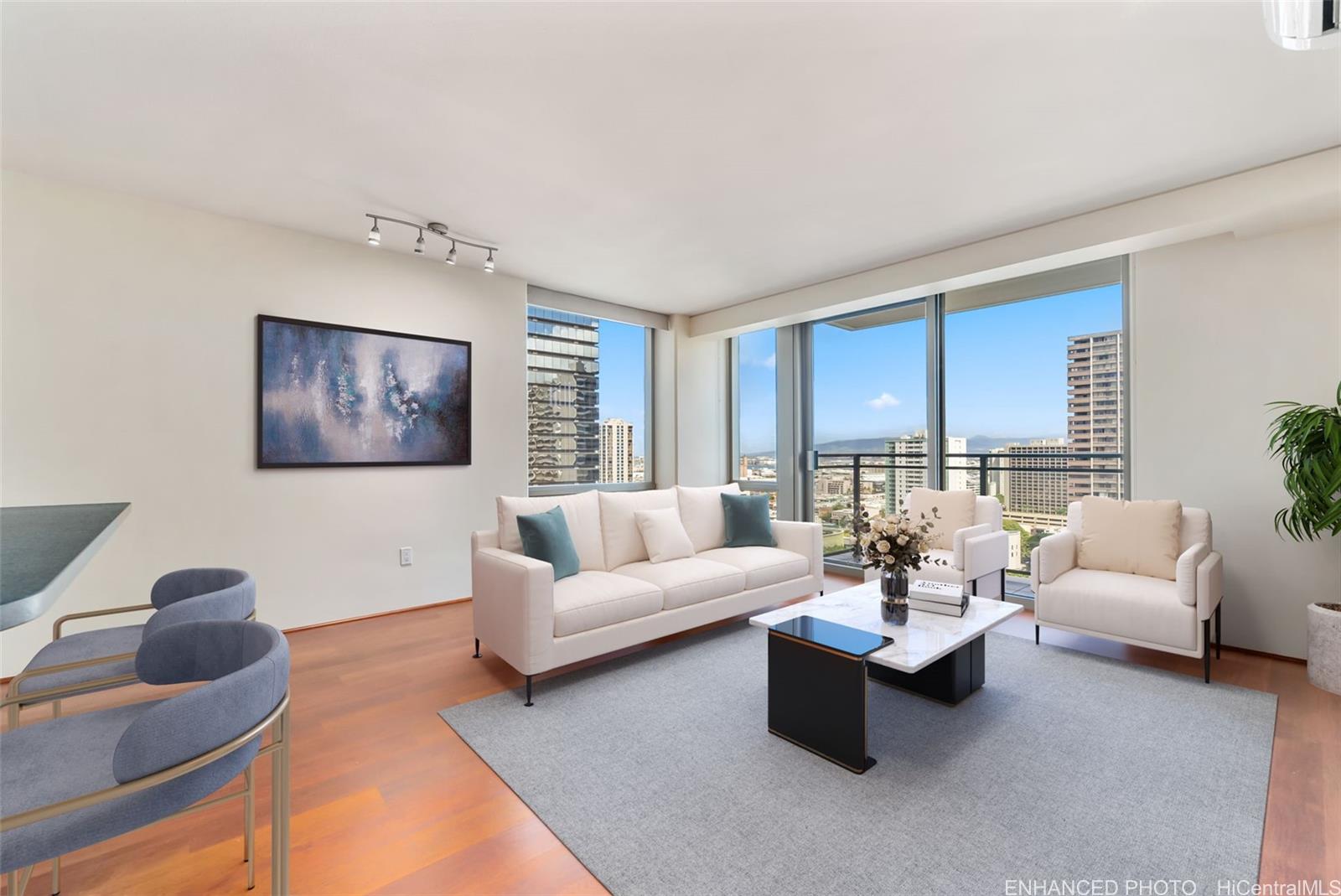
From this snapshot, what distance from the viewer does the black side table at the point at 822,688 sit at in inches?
83.8

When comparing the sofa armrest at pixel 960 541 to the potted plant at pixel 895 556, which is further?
the sofa armrest at pixel 960 541

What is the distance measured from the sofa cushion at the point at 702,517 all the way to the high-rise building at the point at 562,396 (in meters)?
1.55

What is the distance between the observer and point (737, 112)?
7.88 feet

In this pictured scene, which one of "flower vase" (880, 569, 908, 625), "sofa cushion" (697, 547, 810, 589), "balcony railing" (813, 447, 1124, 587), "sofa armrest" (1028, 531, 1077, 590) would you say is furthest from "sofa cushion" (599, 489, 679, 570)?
"sofa armrest" (1028, 531, 1077, 590)

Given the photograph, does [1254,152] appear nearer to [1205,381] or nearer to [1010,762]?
[1205,381]

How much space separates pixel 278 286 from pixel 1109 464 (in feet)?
18.6

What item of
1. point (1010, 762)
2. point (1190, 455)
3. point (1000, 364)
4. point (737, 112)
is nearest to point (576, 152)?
point (737, 112)

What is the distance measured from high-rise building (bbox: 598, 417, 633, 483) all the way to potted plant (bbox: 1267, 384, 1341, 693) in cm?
453

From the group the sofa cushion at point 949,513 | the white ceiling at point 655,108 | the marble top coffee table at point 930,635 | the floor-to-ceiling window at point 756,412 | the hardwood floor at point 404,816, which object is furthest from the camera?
the floor-to-ceiling window at point 756,412

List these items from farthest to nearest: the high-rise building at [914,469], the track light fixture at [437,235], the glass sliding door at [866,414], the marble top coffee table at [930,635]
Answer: the glass sliding door at [866,414], the high-rise building at [914,469], the track light fixture at [437,235], the marble top coffee table at [930,635]

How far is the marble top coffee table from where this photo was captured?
92.7 inches

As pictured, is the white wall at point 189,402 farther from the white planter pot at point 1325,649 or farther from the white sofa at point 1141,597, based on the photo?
the white planter pot at point 1325,649

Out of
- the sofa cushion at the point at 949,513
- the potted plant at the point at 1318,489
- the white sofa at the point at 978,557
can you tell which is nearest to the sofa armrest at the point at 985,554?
the white sofa at the point at 978,557

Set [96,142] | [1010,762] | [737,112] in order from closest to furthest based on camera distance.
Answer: [1010,762]
[737,112]
[96,142]
